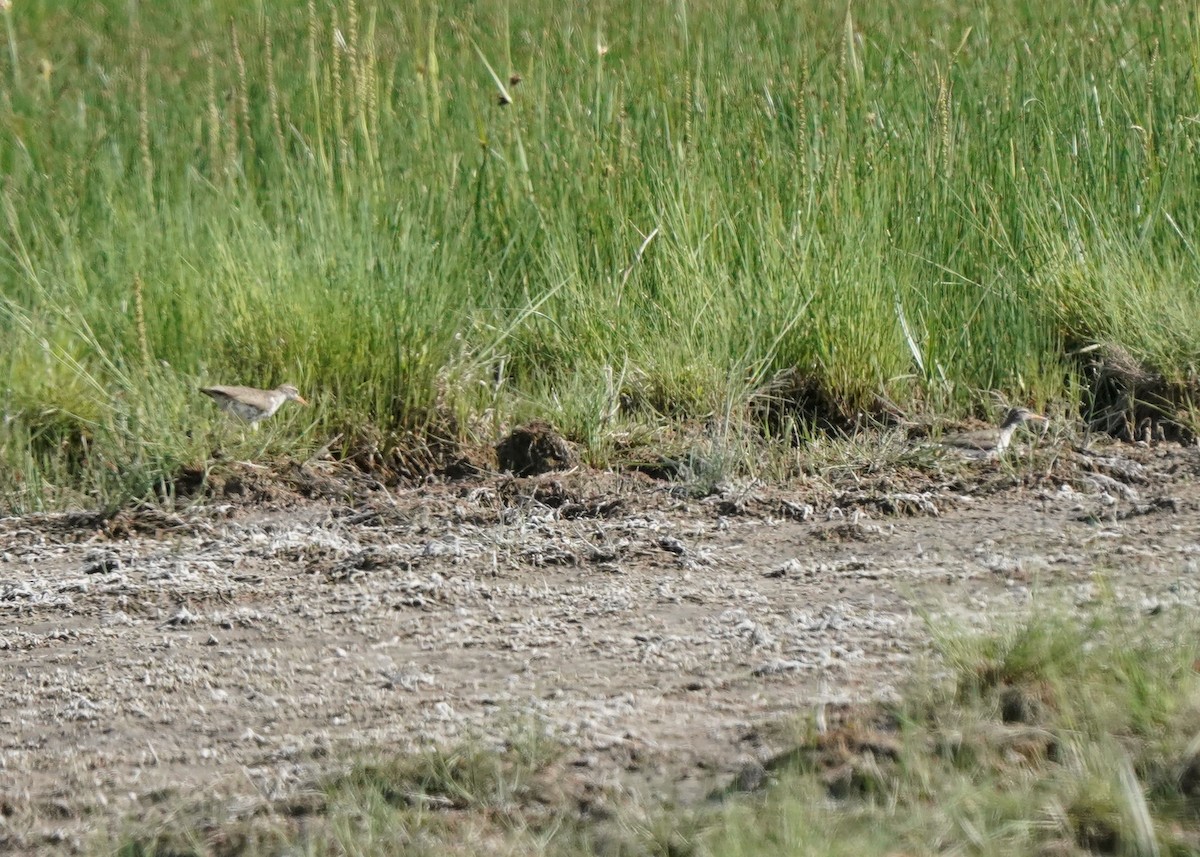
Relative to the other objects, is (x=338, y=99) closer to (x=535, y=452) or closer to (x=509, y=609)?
(x=535, y=452)

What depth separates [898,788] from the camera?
2.21m

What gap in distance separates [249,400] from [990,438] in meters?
2.04

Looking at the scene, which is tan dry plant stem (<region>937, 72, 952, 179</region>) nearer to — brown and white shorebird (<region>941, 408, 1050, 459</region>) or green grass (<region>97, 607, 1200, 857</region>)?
brown and white shorebird (<region>941, 408, 1050, 459</region>)

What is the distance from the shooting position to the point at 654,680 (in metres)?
2.74

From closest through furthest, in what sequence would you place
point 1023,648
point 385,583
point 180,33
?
point 1023,648 < point 385,583 < point 180,33

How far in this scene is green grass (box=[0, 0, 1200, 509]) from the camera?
433 centimetres

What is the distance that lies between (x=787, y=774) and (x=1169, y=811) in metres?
0.55

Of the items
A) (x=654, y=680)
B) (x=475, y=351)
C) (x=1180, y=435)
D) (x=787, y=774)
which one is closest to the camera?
(x=787, y=774)

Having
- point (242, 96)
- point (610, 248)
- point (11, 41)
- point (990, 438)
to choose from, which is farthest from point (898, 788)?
point (11, 41)

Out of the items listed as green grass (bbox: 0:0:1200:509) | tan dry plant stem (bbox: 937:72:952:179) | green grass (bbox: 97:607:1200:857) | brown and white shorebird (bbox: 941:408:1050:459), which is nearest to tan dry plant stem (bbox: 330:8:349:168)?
green grass (bbox: 0:0:1200:509)

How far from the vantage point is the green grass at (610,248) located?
433 cm

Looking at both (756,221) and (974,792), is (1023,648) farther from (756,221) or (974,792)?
(756,221)

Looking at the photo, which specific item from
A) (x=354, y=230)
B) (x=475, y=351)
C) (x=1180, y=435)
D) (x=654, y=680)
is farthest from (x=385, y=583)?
(x=1180, y=435)

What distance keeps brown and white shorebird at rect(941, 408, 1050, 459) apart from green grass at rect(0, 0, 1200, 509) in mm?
267
